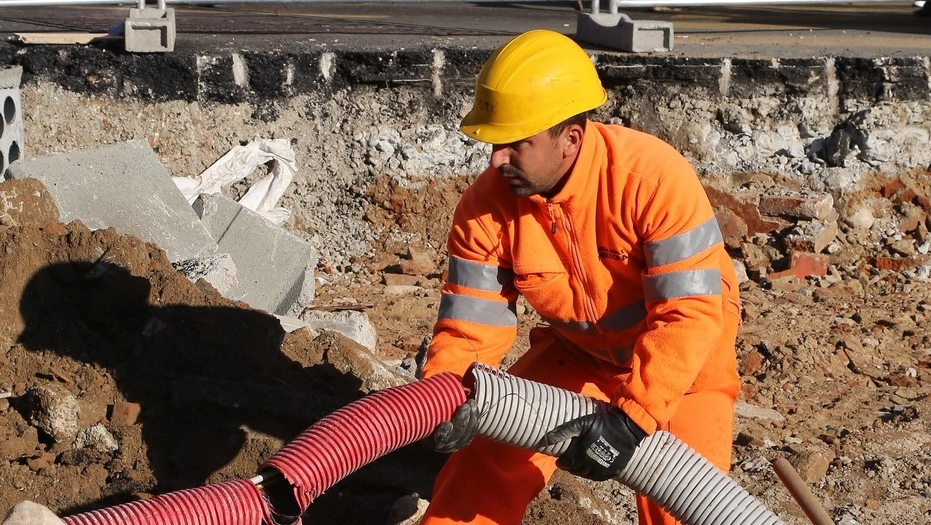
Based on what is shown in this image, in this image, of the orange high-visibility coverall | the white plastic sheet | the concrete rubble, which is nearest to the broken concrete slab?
the concrete rubble

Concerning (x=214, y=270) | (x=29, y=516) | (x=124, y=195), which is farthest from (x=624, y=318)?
(x=124, y=195)

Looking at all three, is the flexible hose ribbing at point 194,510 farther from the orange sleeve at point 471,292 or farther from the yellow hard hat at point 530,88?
the yellow hard hat at point 530,88

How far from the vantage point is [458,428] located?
9.66 feet

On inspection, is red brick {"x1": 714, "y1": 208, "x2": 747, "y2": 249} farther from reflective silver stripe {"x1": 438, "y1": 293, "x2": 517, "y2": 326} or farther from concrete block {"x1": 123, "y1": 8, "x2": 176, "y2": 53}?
reflective silver stripe {"x1": 438, "y1": 293, "x2": 517, "y2": 326}

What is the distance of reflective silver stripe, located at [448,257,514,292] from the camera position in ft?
10.6

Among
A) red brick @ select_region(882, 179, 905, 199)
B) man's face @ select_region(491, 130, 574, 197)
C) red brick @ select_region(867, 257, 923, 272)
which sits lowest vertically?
red brick @ select_region(867, 257, 923, 272)

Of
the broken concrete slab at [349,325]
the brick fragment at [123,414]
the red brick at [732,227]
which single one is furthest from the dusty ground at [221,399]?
the red brick at [732,227]

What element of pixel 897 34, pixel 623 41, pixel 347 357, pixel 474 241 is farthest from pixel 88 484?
pixel 897 34

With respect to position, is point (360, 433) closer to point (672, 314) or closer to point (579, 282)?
point (579, 282)

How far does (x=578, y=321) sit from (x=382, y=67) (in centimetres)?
370

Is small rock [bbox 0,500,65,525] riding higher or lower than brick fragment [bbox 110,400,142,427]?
higher

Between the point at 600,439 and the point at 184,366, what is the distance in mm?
1887

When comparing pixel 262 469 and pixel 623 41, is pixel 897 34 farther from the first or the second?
pixel 262 469

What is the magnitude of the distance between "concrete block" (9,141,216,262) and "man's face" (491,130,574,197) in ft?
8.51
